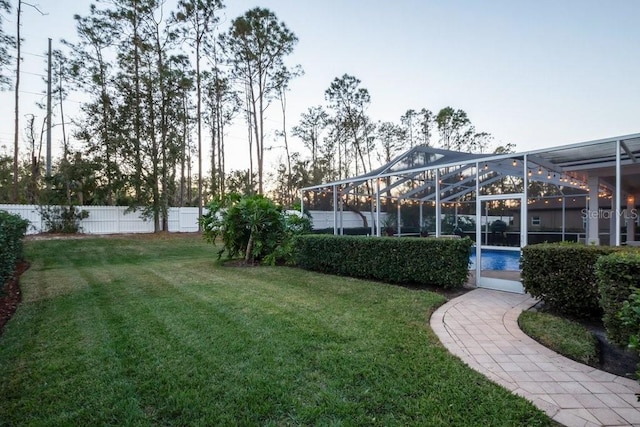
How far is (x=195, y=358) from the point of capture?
2.72 metres

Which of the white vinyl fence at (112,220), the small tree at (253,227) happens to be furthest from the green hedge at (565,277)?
the white vinyl fence at (112,220)

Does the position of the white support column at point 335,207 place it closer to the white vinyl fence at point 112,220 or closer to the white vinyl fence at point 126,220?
the white vinyl fence at point 126,220

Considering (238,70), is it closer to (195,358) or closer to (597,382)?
(195,358)

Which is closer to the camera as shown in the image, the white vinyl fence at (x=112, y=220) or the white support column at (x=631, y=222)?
the white support column at (x=631, y=222)

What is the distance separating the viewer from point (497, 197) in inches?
230

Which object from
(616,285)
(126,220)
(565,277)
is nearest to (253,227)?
(565,277)

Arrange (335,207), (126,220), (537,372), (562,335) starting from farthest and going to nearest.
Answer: (126,220) → (335,207) → (562,335) → (537,372)

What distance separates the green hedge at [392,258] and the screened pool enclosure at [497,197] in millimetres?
893

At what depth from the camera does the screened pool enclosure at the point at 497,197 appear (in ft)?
18.5

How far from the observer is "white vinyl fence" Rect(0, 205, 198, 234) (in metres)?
12.3

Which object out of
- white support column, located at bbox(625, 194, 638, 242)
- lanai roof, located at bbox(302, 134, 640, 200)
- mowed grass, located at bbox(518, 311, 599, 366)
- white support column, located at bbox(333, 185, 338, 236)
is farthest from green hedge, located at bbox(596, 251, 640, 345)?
white support column, located at bbox(625, 194, 638, 242)

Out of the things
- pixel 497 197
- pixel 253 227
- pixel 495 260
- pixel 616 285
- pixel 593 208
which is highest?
pixel 497 197

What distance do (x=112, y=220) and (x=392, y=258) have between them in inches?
542

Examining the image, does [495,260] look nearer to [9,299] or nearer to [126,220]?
[9,299]
